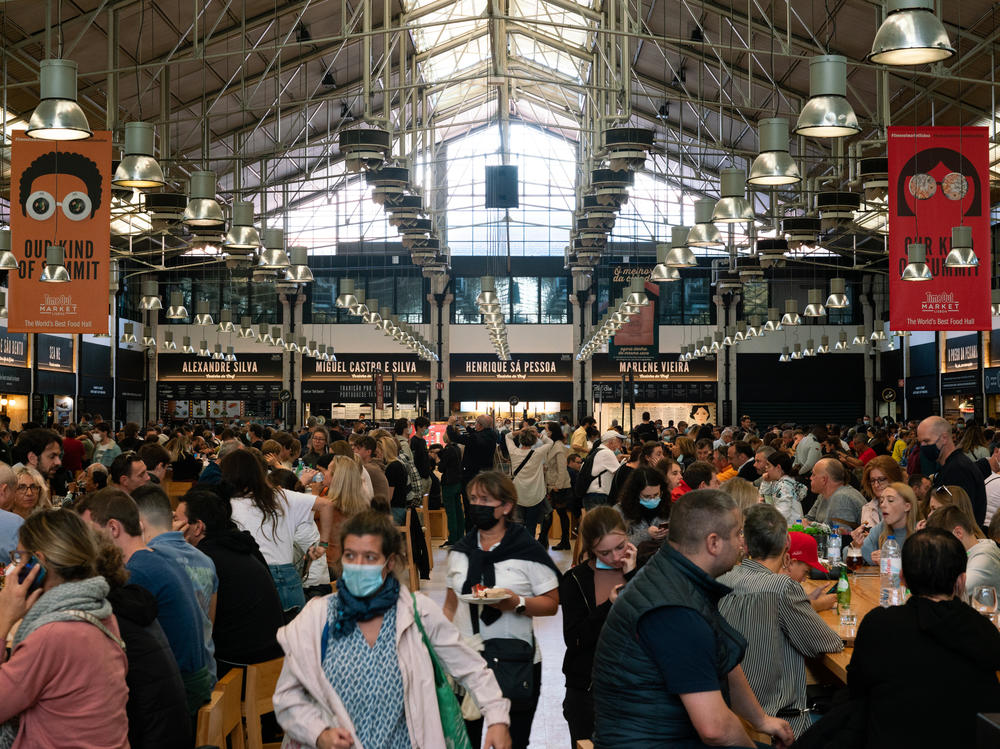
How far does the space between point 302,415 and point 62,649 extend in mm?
36813

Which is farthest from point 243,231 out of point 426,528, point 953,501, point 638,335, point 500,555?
point 638,335

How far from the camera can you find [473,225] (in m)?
39.1

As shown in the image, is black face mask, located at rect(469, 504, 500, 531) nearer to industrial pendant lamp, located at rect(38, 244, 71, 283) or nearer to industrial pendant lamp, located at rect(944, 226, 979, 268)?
industrial pendant lamp, located at rect(38, 244, 71, 283)

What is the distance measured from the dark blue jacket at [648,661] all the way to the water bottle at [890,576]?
2912 mm

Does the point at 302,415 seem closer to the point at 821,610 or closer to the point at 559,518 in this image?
the point at 559,518

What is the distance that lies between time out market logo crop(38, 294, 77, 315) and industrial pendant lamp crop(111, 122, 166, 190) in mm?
2935

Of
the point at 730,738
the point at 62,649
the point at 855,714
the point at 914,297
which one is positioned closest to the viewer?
the point at 730,738

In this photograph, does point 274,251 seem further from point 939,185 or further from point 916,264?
point 939,185

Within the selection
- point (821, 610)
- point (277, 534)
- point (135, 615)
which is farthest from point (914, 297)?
point (135, 615)

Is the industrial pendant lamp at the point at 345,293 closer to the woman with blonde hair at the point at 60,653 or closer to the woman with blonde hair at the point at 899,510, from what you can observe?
the woman with blonde hair at the point at 899,510

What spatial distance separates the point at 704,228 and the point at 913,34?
6.25m

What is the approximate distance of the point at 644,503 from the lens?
6215mm

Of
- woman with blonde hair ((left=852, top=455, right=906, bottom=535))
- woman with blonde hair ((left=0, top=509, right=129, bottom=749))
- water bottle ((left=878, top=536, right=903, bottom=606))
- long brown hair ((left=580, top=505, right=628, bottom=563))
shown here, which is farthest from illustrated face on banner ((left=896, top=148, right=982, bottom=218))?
woman with blonde hair ((left=0, top=509, right=129, bottom=749))

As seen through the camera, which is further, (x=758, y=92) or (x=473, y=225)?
(x=473, y=225)
